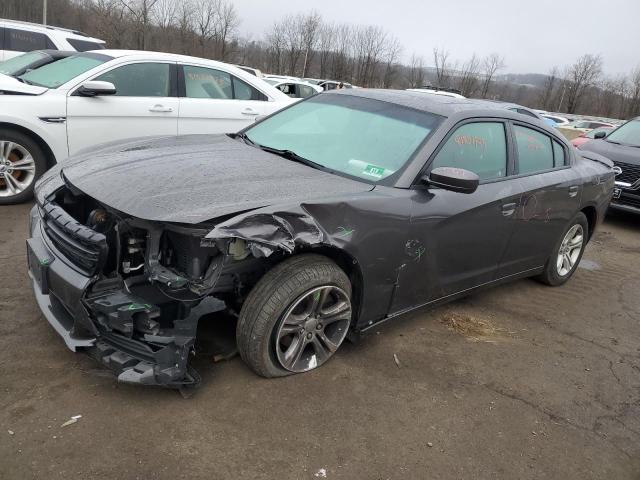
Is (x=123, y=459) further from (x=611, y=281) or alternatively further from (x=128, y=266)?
(x=611, y=281)

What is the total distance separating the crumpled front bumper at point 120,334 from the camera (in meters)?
2.46

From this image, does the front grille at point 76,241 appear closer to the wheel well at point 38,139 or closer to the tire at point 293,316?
the tire at point 293,316

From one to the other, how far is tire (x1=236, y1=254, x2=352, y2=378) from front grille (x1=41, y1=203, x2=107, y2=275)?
0.76m

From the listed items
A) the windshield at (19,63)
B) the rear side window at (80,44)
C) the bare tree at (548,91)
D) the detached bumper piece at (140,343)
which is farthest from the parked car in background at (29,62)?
the bare tree at (548,91)

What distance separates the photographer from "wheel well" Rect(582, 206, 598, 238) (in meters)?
4.93

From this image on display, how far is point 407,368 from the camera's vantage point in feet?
10.7

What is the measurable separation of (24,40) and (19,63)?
5101mm

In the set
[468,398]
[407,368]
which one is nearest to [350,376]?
[407,368]

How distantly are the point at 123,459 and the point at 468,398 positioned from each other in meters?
1.91

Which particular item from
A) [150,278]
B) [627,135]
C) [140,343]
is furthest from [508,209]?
[627,135]

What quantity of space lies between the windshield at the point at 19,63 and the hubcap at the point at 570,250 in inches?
249

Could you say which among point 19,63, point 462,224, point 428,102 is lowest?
point 462,224

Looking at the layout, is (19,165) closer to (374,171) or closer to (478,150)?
(374,171)

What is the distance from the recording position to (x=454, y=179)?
3.00 meters
